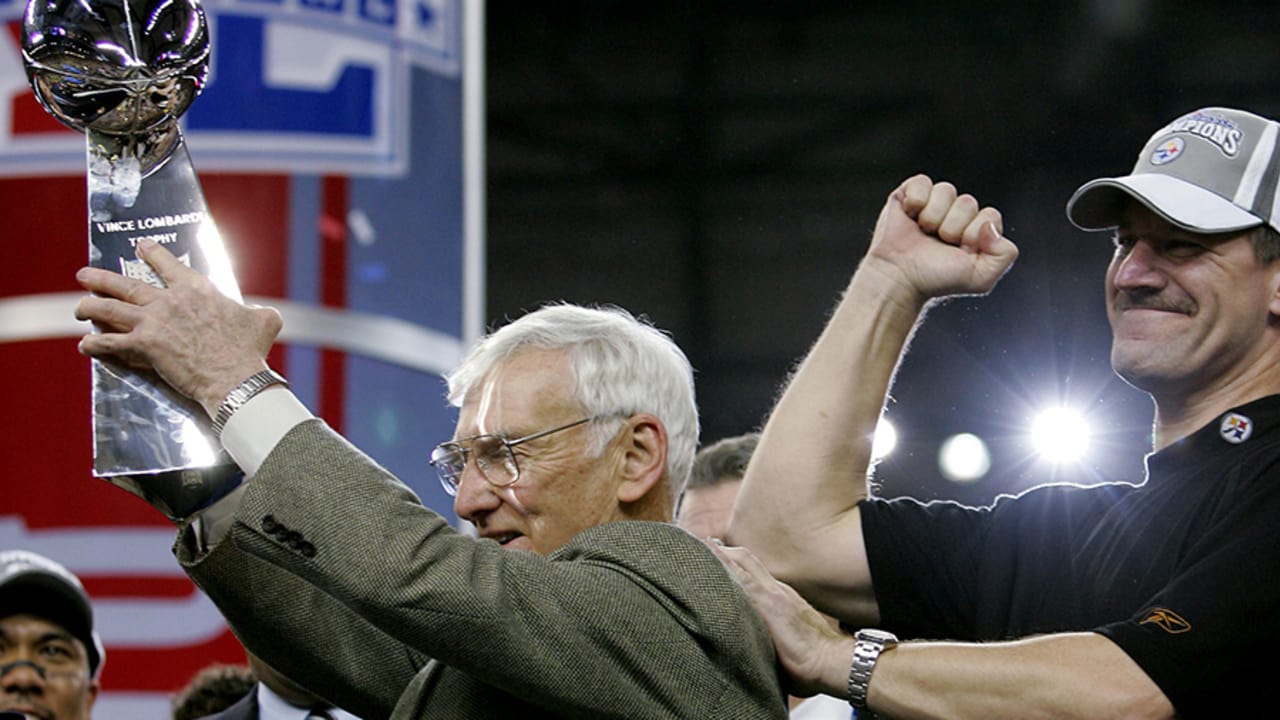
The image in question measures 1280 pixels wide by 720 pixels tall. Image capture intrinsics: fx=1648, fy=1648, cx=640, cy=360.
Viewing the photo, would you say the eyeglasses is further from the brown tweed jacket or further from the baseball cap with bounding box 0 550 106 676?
the baseball cap with bounding box 0 550 106 676

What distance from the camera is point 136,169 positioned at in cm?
170

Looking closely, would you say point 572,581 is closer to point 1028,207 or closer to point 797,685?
point 797,685

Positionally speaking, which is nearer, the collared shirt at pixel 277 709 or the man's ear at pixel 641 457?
the man's ear at pixel 641 457

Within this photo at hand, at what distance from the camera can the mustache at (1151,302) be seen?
75.4 inches

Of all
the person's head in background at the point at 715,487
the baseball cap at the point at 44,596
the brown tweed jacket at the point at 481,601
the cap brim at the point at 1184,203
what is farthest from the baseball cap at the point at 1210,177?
the baseball cap at the point at 44,596

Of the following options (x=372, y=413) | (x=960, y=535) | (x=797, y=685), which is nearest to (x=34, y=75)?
(x=797, y=685)

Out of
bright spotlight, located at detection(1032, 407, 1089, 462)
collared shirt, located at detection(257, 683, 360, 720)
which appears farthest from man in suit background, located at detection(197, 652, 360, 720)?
bright spotlight, located at detection(1032, 407, 1089, 462)

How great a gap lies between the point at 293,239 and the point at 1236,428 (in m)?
3.19

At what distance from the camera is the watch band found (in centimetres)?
155

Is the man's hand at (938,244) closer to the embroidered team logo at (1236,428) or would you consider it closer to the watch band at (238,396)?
the embroidered team logo at (1236,428)

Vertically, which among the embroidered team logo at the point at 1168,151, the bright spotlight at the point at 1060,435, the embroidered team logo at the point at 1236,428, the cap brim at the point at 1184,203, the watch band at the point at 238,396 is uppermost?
the embroidered team logo at the point at 1168,151

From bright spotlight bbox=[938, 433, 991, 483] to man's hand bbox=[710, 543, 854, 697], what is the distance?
3.65 metres

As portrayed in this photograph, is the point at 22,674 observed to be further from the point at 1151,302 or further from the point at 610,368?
the point at 1151,302

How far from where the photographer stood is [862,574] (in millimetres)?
2027
